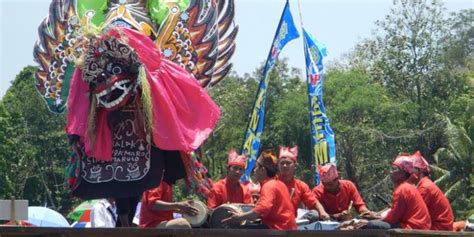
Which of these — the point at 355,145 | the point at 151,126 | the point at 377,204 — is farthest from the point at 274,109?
the point at 151,126

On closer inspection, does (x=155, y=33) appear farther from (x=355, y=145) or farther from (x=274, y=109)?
(x=274, y=109)

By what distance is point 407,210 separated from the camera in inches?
368

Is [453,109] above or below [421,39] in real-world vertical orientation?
below

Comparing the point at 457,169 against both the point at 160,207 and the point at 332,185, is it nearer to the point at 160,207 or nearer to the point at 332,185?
the point at 332,185

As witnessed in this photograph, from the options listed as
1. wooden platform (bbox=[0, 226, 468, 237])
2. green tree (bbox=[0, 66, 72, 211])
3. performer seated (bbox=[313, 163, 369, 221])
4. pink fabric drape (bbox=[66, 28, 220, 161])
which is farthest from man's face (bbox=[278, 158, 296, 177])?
green tree (bbox=[0, 66, 72, 211])

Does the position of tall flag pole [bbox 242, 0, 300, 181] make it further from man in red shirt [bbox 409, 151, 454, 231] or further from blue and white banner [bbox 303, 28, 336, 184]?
man in red shirt [bbox 409, 151, 454, 231]

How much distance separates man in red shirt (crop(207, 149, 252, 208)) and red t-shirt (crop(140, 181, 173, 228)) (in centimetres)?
133

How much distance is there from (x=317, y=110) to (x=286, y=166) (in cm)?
575

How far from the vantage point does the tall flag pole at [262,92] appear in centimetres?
1520

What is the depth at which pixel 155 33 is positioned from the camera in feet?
34.0

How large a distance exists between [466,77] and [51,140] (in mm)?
13545

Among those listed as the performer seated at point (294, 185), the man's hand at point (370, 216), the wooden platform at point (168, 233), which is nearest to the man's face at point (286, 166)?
the performer seated at point (294, 185)

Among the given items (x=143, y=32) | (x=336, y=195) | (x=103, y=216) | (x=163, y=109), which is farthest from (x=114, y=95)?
(x=103, y=216)

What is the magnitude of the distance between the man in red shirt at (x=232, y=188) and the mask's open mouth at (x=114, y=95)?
1.88m
